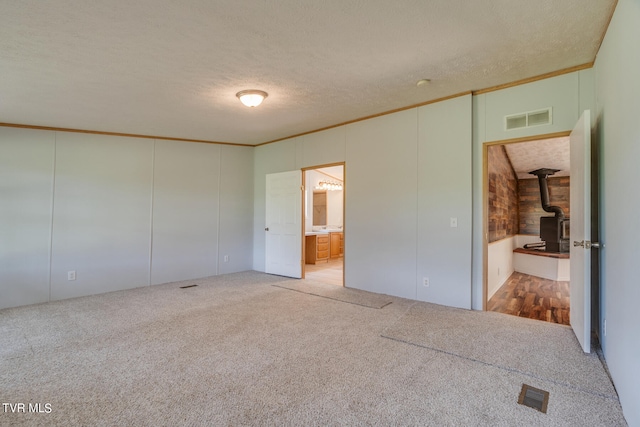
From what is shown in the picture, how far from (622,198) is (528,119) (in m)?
1.68

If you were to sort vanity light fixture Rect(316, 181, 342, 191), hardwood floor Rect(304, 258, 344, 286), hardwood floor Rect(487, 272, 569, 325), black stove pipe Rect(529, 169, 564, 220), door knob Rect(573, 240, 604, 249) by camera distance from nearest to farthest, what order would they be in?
door knob Rect(573, 240, 604, 249)
hardwood floor Rect(487, 272, 569, 325)
hardwood floor Rect(304, 258, 344, 286)
black stove pipe Rect(529, 169, 564, 220)
vanity light fixture Rect(316, 181, 342, 191)

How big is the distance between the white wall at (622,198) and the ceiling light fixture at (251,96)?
3.00 meters

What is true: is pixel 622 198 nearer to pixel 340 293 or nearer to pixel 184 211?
pixel 340 293

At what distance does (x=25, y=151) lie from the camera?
424 cm

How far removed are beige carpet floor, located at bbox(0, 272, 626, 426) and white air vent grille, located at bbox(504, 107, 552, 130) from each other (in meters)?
2.10

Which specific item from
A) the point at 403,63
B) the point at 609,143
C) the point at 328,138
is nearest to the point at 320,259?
the point at 328,138

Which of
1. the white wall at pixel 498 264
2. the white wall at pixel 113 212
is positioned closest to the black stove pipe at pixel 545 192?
the white wall at pixel 498 264

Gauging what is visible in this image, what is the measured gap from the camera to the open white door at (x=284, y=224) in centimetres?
555

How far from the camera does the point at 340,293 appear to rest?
4.48 metres

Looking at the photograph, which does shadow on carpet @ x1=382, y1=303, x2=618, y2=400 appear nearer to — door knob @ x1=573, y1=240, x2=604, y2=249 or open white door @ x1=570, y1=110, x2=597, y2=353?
open white door @ x1=570, y1=110, x2=597, y2=353

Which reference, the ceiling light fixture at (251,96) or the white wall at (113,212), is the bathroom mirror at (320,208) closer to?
the white wall at (113,212)

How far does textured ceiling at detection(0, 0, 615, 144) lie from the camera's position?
2105mm

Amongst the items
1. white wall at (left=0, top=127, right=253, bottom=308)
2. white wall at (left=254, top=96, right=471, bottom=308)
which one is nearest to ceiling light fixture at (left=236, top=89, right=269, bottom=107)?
white wall at (left=254, top=96, right=471, bottom=308)

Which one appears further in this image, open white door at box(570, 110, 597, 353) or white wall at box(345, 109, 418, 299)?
white wall at box(345, 109, 418, 299)
